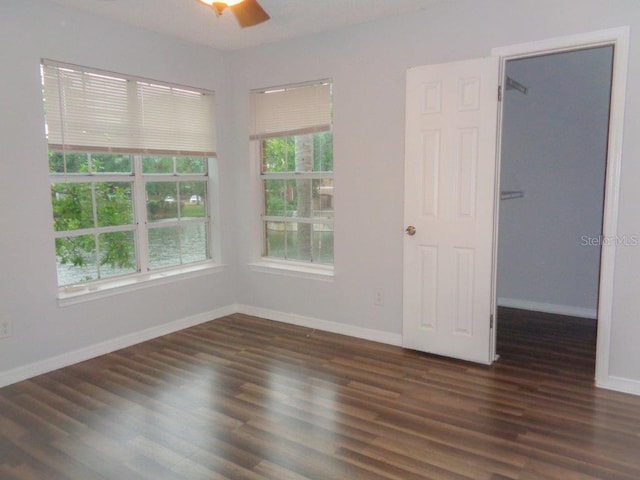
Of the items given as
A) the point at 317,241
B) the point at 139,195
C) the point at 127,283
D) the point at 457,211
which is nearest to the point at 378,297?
the point at 317,241

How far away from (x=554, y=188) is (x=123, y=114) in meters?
3.97

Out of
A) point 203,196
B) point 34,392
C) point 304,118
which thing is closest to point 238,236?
point 203,196

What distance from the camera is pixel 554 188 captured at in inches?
185

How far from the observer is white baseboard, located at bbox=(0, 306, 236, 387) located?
322cm

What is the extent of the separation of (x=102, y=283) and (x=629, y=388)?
12.4 feet

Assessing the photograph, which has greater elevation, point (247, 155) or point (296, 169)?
point (247, 155)

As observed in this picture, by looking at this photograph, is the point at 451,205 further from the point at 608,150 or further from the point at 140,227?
the point at 140,227

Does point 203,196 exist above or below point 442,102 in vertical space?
below

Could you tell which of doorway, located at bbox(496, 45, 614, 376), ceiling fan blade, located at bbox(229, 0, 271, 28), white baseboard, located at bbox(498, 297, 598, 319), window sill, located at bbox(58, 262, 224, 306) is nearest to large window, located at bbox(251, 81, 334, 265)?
window sill, located at bbox(58, 262, 224, 306)

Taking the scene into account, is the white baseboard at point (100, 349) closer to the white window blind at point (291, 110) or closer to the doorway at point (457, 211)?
the white window blind at point (291, 110)

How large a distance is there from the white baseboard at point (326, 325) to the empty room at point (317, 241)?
21 millimetres

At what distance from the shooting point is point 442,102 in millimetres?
3375

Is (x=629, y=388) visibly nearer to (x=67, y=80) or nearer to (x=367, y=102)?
(x=367, y=102)

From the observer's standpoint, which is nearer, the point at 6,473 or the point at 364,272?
the point at 6,473
